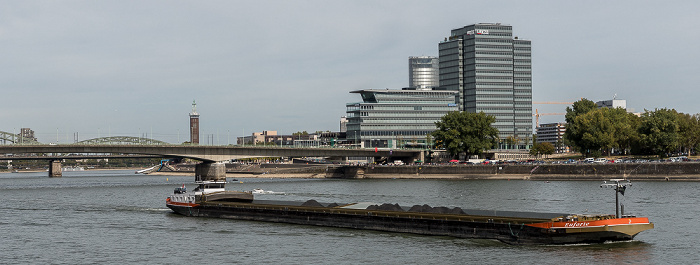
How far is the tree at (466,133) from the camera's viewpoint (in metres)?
185

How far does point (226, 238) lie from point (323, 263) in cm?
1385

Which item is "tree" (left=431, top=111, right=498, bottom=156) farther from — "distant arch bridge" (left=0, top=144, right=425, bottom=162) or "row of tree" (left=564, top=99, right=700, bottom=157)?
"row of tree" (left=564, top=99, right=700, bottom=157)

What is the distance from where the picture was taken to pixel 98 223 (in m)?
66.9

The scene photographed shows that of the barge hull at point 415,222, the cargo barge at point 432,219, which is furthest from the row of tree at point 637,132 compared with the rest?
the barge hull at point 415,222

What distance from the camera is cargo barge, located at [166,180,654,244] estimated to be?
45.1 metres

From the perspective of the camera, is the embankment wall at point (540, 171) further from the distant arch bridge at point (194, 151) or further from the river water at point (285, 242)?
the river water at point (285, 242)

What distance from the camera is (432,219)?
52.0 m

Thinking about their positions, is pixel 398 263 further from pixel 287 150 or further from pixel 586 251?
pixel 287 150

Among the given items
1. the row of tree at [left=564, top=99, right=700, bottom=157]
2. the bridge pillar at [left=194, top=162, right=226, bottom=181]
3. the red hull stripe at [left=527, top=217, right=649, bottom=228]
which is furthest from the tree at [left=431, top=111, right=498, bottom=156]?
the red hull stripe at [left=527, top=217, right=649, bottom=228]

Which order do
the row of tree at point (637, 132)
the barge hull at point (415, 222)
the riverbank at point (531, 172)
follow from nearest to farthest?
the barge hull at point (415, 222) → the riverbank at point (531, 172) → the row of tree at point (637, 132)

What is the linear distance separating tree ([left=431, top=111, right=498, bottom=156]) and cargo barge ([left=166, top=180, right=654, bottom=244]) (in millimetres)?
116573

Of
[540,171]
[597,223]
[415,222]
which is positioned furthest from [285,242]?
[540,171]

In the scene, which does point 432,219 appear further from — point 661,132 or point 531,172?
point 661,132

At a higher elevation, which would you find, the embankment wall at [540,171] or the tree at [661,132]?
the tree at [661,132]
